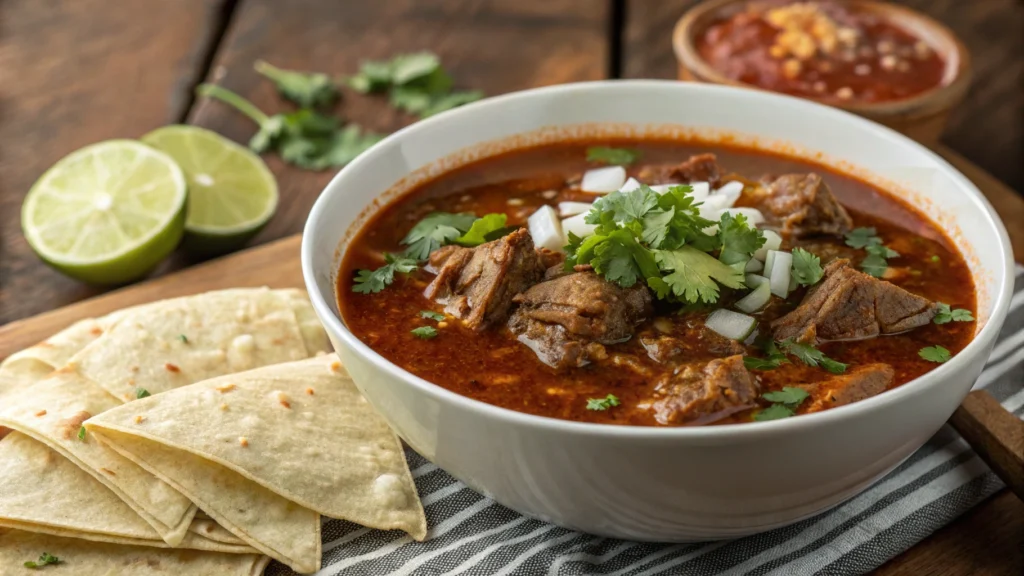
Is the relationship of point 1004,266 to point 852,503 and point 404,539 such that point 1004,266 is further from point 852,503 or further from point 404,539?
point 404,539

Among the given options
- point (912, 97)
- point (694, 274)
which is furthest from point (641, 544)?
point (912, 97)

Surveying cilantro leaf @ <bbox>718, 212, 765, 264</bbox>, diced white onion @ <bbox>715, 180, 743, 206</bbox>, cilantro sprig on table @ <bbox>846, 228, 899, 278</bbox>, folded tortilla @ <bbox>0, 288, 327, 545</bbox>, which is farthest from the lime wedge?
cilantro sprig on table @ <bbox>846, 228, 899, 278</bbox>

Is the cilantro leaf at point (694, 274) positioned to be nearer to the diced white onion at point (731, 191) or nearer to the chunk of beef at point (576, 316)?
the chunk of beef at point (576, 316)

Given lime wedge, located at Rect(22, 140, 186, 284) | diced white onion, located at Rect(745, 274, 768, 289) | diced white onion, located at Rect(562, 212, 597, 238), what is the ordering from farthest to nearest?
lime wedge, located at Rect(22, 140, 186, 284) < diced white onion, located at Rect(562, 212, 597, 238) < diced white onion, located at Rect(745, 274, 768, 289)

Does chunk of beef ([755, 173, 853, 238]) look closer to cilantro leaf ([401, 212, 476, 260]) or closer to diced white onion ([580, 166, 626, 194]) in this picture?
diced white onion ([580, 166, 626, 194])

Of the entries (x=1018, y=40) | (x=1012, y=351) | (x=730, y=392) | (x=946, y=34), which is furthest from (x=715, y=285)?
(x=1018, y=40)

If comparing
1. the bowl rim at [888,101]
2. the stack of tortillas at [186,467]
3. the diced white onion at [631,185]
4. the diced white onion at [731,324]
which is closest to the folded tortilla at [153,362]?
the stack of tortillas at [186,467]

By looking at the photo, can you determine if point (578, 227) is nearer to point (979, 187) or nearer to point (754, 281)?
point (754, 281)
